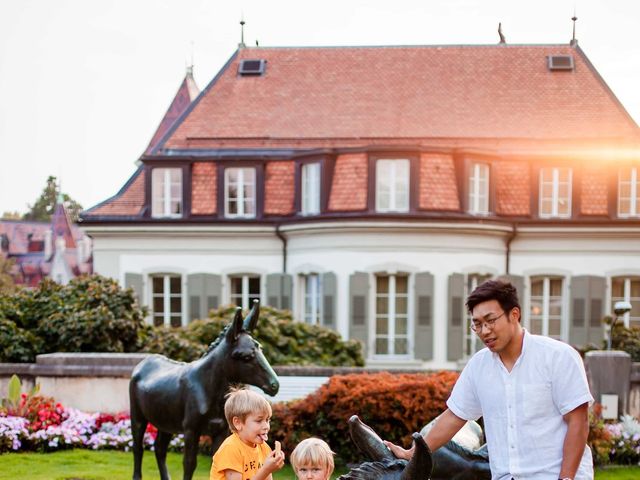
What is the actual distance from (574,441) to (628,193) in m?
23.6

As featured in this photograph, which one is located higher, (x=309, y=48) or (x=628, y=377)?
(x=309, y=48)

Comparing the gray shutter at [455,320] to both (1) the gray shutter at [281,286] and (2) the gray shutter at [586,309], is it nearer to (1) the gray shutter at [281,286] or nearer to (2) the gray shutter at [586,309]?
(2) the gray shutter at [586,309]

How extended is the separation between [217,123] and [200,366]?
21.4 meters

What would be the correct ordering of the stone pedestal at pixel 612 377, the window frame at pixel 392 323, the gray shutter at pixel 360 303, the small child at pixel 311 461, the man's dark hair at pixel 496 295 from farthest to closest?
the window frame at pixel 392 323, the gray shutter at pixel 360 303, the stone pedestal at pixel 612 377, the small child at pixel 311 461, the man's dark hair at pixel 496 295

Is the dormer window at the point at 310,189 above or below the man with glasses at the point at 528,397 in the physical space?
above

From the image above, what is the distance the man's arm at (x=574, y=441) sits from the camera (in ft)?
13.5

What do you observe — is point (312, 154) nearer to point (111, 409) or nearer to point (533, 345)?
point (111, 409)

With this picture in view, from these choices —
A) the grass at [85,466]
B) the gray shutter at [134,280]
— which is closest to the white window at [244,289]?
the gray shutter at [134,280]

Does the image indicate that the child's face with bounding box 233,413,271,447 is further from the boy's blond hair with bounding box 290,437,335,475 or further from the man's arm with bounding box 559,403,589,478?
the man's arm with bounding box 559,403,589,478

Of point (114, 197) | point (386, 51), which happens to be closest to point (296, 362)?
point (114, 197)

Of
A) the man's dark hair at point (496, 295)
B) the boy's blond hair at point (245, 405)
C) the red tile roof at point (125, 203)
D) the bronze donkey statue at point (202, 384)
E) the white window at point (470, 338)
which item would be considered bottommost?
the white window at point (470, 338)

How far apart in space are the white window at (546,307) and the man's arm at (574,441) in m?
22.5

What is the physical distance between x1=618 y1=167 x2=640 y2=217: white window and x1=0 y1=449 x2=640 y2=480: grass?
15.9 m

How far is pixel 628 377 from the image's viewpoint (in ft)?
41.8
